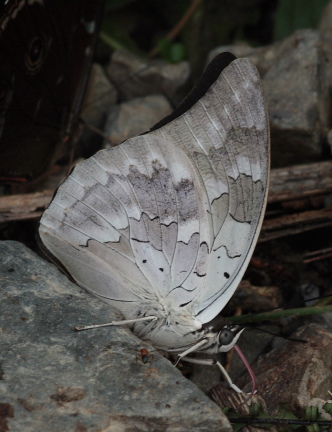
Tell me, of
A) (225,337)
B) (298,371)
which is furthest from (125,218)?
(298,371)

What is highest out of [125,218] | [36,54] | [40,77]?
[36,54]

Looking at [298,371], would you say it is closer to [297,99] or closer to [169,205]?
[169,205]

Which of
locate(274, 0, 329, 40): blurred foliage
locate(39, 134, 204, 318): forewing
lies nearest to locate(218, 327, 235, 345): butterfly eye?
locate(39, 134, 204, 318): forewing

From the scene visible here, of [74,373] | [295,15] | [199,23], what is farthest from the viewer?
[199,23]

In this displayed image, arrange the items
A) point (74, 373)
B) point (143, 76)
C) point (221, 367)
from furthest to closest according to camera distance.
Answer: point (143, 76) < point (221, 367) < point (74, 373)

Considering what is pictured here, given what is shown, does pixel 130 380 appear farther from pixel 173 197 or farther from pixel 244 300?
pixel 244 300

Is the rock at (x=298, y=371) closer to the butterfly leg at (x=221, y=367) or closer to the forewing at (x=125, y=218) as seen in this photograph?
the butterfly leg at (x=221, y=367)
